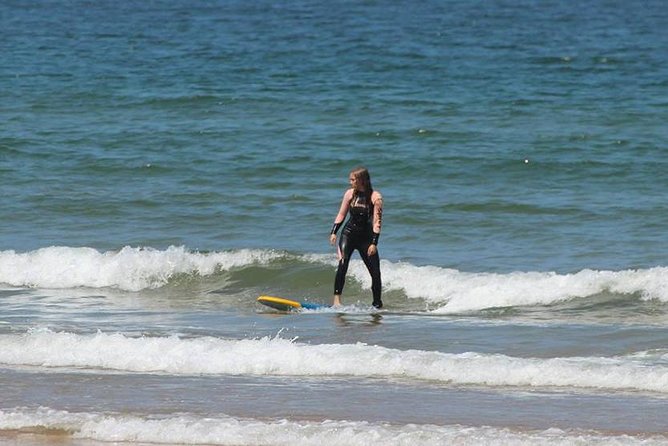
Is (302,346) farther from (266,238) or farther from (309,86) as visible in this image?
(309,86)

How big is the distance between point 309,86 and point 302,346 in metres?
20.6

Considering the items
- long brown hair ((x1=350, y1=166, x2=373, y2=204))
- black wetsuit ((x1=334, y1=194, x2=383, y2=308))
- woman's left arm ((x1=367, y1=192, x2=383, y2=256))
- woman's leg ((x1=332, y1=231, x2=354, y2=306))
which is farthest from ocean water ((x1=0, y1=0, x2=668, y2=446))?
long brown hair ((x1=350, y1=166, x2=373, y2=204))

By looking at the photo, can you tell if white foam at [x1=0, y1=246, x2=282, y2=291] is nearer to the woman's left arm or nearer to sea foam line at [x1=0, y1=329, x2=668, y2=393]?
the woman's left arm

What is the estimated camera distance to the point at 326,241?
17.5 m

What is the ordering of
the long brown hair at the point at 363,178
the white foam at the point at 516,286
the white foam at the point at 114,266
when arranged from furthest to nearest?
1. the white foam at the point at 114,266
2. the white foam at the point at 516,286
3. the long brown hair at the point at 363,178

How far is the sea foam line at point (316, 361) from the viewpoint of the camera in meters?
9.95

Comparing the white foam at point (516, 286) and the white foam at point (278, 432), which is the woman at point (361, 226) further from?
the white foam at point (278, 432)

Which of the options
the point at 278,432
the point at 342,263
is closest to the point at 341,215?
the point at 342,263

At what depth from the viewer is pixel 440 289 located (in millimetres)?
14938

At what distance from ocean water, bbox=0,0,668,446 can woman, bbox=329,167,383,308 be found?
1.35 ft

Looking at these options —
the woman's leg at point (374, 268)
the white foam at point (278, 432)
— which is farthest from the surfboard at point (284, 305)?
the white foam at point (278, 432)

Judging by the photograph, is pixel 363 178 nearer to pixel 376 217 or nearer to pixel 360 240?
pixel 376 217

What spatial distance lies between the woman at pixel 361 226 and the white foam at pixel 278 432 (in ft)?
15.9

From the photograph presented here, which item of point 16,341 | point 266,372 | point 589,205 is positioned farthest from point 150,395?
point 589,205
